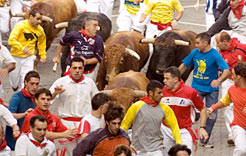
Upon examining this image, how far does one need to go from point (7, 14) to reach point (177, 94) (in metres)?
7.97

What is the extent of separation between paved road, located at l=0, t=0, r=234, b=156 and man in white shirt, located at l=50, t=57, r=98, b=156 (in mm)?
2537

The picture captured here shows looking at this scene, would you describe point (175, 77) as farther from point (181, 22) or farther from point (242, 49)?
point (181, 22)

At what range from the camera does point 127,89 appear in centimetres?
1270

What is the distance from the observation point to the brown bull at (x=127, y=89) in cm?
1246

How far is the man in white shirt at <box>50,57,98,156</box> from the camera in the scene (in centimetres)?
1151

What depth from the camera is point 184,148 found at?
345 inches

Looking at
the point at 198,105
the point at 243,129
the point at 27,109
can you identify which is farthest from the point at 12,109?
the point at 243,129

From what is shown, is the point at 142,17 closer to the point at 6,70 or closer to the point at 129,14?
the point at 129,14

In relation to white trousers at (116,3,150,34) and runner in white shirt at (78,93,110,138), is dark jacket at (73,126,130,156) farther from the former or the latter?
white trousers at (116,3,150,34)

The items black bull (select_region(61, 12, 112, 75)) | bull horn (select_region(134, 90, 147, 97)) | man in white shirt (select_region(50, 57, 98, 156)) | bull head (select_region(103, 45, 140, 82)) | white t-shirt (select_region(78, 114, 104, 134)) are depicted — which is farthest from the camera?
black bull (select_region(61, 12, 112, 75))

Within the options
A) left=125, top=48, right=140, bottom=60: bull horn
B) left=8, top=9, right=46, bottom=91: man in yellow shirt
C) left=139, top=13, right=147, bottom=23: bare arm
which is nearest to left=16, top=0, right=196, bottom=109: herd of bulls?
left=125, top=48, right=140, bottom=60: bull horn

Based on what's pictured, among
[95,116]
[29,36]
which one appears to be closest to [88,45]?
[29,36]

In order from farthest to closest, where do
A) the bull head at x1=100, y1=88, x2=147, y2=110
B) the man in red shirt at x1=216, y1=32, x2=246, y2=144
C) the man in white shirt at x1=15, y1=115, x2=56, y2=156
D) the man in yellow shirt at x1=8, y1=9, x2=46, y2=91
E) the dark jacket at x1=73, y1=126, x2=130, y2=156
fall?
the man in yellow shirt at x1=8, y1=9, x2=46, y2=91 → the man in red shirt at x1=216, y1=32, x2=246, y2=144 → the bull head at x1=100, y1=88, x2=147, y2=110 → the man in white shirt at x1=15, y1=115, x2=56, y2=156 → the dark jacket at x1=73, y1=126, x2=130, y2=156

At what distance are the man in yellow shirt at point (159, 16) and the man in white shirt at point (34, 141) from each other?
292 inches
